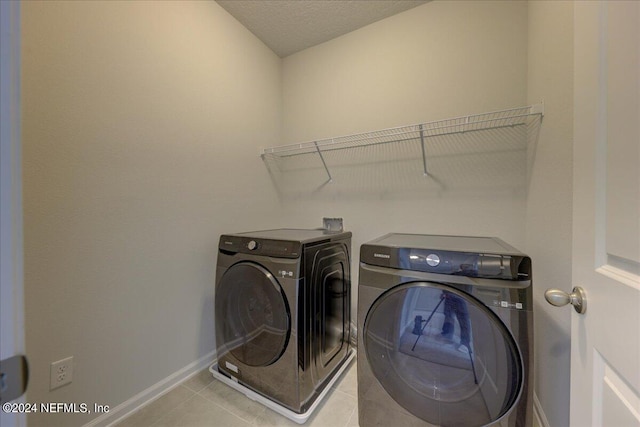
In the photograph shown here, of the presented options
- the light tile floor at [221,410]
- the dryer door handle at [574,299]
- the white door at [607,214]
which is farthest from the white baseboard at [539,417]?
the dryer door handle at [574,299]

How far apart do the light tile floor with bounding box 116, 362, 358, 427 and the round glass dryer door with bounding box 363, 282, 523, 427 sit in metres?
0.46

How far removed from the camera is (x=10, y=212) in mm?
385

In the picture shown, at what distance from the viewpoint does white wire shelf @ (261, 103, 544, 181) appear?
1452mm

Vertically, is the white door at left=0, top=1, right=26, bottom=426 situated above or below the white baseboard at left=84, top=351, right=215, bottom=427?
above

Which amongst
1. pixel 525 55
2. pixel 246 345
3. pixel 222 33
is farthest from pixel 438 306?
pixel 222 33

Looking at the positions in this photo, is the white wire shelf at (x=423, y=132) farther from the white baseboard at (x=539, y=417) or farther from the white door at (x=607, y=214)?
the white baseboard at (x=539, y=417)

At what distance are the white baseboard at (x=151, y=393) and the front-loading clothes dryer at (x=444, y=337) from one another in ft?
3.73

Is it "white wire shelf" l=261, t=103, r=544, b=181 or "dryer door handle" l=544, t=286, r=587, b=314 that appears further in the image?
"white wire shelf" l=261, t=103, r=544, b=181

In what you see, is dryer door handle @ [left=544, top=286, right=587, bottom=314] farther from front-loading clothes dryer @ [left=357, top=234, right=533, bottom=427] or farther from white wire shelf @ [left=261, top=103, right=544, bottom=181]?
white wire shelf @ [left=261, top=103, right=544, bottom=181]

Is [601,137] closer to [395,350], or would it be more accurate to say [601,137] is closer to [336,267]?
[395,350]

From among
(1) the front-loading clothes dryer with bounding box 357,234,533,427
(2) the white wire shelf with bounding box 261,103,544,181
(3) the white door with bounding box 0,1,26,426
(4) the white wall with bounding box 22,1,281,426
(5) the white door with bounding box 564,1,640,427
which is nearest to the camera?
(3) the white door with bounding box 0,1,26,426

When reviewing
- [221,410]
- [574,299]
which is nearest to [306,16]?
[574,299]

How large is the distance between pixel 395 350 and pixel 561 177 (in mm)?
1037

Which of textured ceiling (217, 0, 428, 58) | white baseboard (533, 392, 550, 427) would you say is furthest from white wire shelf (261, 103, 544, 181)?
white baseboard (533, 392, 550, 427)
